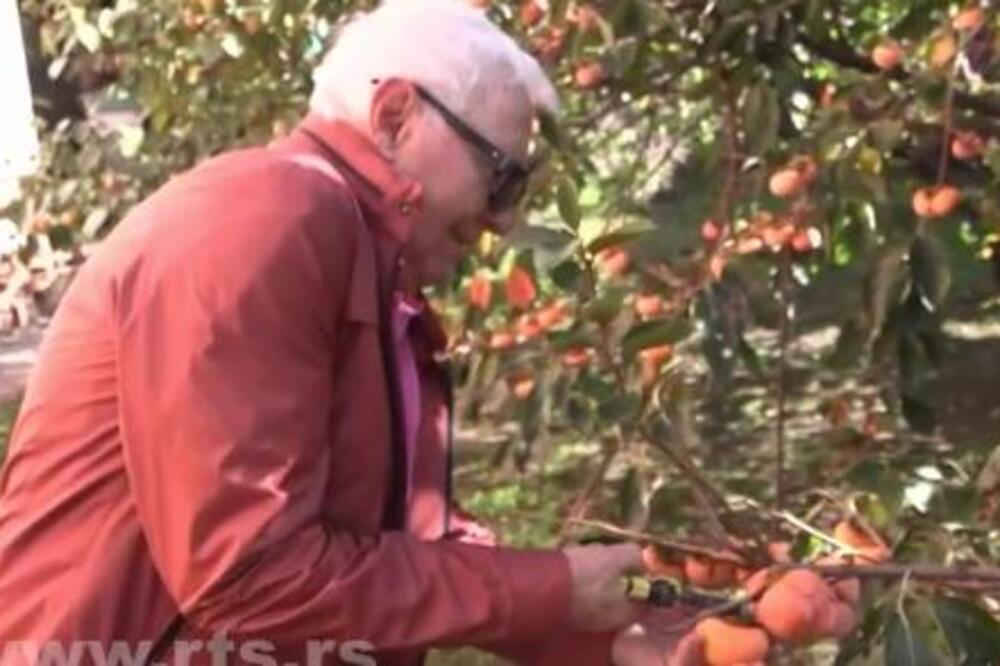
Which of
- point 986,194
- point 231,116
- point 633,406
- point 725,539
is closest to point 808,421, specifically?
point 231,116

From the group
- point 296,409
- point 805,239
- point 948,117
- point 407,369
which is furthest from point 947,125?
point 296,409

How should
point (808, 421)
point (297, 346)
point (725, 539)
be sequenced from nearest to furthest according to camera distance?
point (297, 346) → point (725, 539) → point (808, 421)

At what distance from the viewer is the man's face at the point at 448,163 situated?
5.66ft

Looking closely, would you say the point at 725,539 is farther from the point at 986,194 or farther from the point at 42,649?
the point at 986,194

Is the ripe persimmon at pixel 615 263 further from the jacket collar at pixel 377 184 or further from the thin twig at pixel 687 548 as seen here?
the jacket collar at pixel 377 184

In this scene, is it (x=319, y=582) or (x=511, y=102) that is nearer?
(x=319, y=582)

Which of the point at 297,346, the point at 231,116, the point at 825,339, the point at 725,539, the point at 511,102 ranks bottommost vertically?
the point at 825,339

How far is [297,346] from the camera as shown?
5.24 feet

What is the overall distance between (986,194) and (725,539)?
4.78 feet

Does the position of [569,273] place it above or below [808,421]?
above

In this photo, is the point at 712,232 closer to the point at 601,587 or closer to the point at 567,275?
the point at 567,275

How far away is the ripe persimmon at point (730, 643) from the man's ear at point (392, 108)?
1.53 ft

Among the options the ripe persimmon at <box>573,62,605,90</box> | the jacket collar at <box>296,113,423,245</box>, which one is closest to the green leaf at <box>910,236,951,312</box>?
the ripe persimmon at <box>573,62,605,90</box>

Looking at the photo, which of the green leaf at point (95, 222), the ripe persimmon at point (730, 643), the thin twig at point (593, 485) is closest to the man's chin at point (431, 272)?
the ripe persimmon at point (730, 643)
